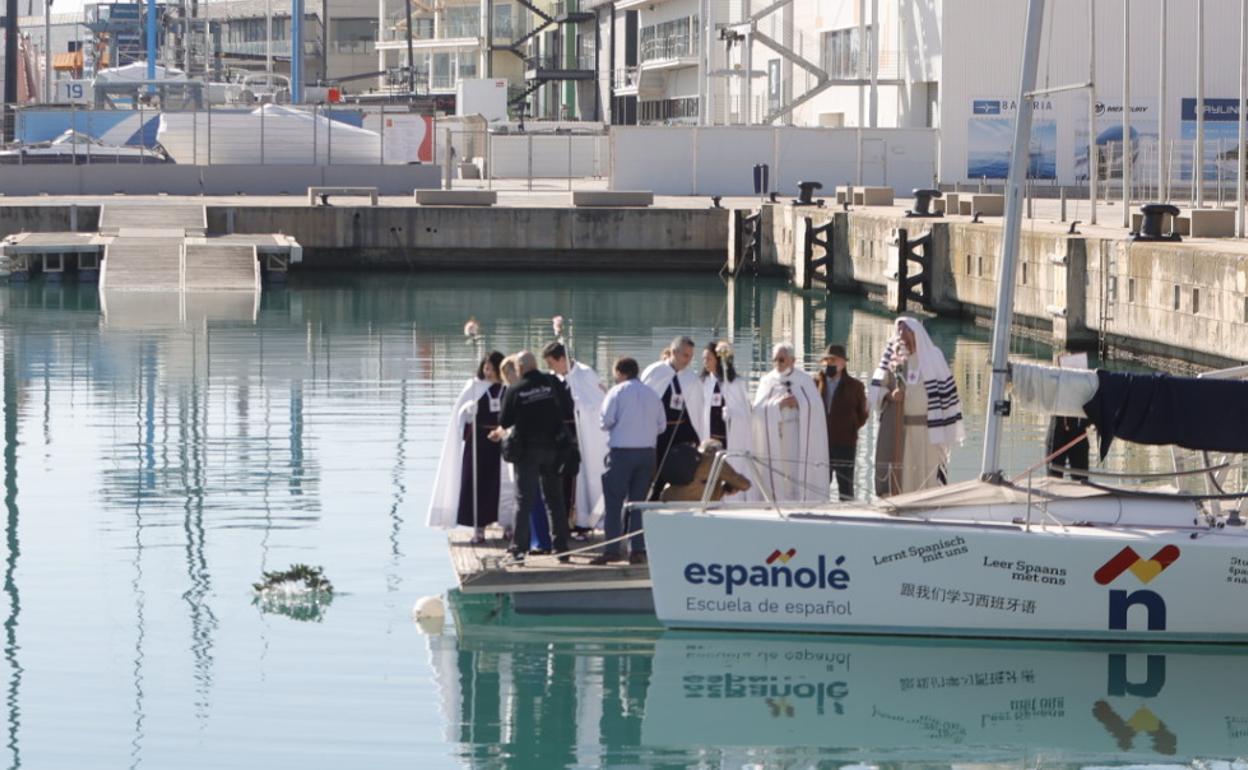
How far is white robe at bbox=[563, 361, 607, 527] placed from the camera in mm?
16641

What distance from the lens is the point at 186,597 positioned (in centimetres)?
1755

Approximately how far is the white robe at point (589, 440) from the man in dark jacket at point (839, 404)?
70.2 inches

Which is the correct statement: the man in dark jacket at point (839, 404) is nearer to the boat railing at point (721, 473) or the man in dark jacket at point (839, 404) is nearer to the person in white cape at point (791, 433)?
the person in white cape at point (791, 433)

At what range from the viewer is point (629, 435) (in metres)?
15.7

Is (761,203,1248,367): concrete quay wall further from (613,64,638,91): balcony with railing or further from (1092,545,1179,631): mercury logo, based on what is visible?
(613,64,638,91): balcony with railing

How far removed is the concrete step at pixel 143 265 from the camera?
4712cm

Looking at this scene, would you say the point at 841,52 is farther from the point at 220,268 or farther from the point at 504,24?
the point at 504,24

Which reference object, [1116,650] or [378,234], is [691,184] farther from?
[1116,650]

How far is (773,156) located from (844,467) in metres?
47.0

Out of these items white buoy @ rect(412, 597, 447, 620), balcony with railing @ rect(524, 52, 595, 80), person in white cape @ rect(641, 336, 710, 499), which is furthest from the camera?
balcony with railing @ rect(524, 52, 595, 80)

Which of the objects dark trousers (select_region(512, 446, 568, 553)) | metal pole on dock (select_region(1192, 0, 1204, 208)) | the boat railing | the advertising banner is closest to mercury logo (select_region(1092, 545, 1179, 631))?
the boat railing

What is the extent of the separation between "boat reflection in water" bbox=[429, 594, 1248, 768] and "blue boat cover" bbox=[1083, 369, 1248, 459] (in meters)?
1.57

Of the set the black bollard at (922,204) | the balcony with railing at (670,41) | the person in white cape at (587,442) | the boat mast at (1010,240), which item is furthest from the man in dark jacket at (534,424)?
the balcony with railing at (670,41)

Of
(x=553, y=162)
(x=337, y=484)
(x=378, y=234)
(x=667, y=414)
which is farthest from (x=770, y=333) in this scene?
(x=553, y=162)
